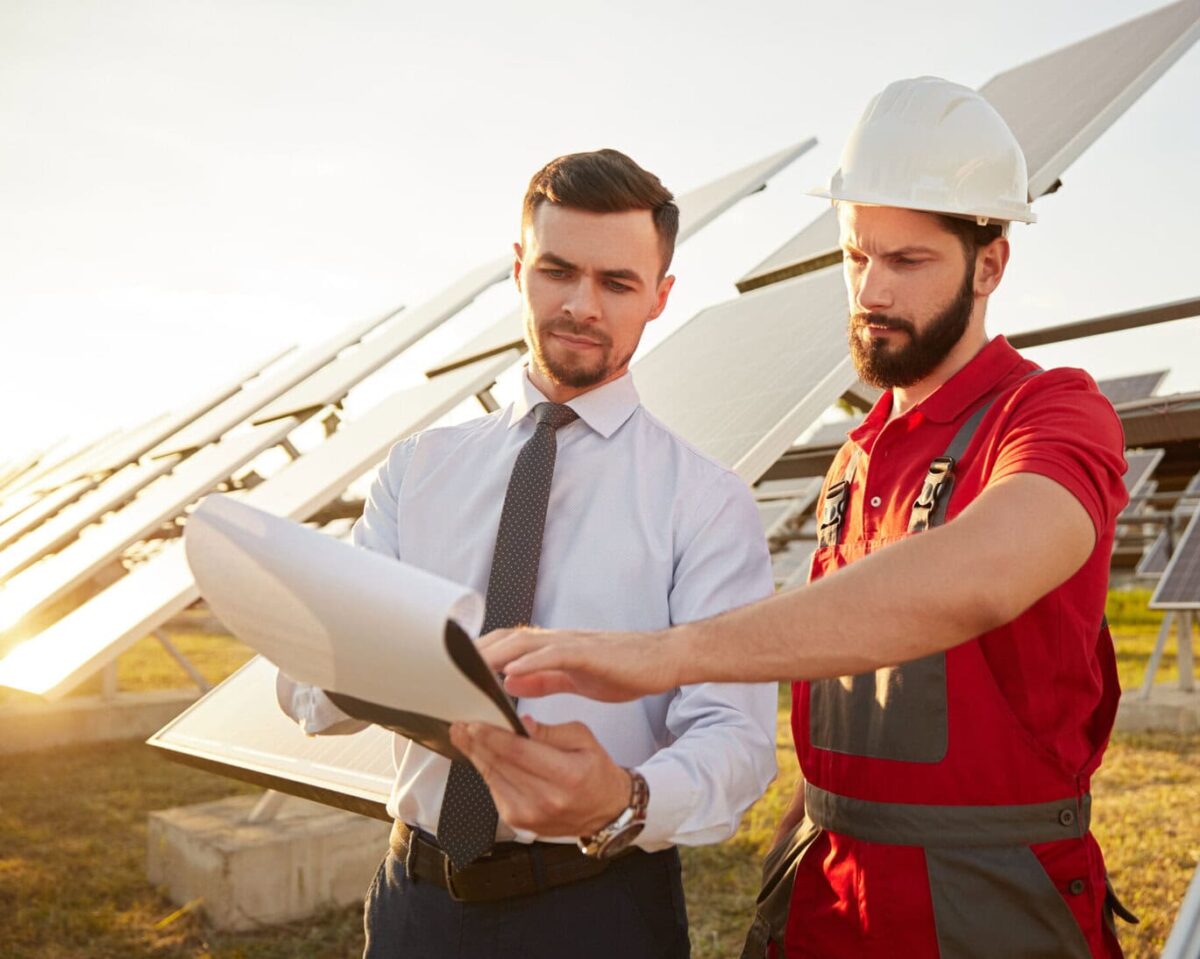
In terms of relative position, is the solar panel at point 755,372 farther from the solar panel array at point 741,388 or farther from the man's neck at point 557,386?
the man's neck at point 557,386

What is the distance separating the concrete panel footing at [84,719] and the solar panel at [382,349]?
2.59 meters

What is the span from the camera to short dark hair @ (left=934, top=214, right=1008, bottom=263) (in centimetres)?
187

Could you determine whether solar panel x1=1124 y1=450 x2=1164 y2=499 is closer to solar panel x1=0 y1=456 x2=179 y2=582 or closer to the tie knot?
solar panel x1=0 y1=456 x2=179 y2=582

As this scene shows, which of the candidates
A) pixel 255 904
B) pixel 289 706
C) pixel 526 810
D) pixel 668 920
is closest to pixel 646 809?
pixel 526 810

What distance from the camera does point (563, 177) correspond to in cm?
201

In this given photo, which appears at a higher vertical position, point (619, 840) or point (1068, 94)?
point (1068, 94)

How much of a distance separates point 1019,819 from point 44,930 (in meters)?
4.19

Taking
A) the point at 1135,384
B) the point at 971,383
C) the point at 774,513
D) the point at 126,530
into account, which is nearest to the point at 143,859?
the point at 126,530

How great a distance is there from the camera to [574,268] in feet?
6.53

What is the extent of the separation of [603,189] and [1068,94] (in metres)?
2.40

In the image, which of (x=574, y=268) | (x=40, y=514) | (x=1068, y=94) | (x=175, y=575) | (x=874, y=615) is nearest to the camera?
(x=874, y=615)

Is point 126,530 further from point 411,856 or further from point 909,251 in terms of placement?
point 909,251

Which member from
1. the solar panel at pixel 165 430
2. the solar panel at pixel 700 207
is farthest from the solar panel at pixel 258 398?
the solar panel at pixel 700 207

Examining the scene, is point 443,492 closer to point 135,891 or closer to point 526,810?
point 526,810
